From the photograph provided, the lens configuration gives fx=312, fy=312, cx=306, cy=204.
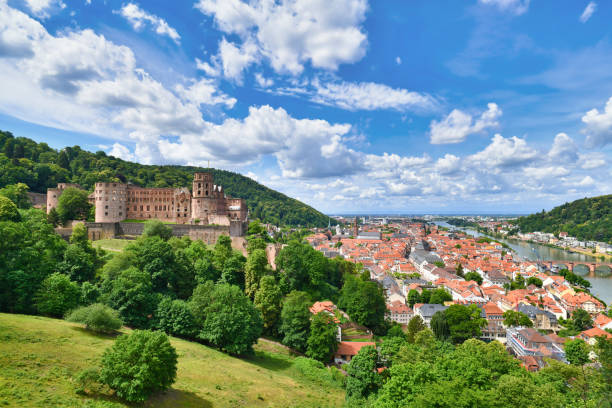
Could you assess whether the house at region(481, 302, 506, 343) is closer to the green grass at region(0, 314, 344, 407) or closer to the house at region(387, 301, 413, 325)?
the house at region(387, 301, 413, 325)

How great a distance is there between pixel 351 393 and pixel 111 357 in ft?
54.9

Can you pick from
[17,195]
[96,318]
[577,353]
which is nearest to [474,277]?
Answer: [577,353]

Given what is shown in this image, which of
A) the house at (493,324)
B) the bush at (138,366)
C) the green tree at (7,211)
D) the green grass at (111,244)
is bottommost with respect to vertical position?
the house at (493,324)

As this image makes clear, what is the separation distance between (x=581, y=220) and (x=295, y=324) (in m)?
204

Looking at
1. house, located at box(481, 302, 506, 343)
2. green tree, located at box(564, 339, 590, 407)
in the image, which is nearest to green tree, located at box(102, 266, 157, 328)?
green tree, located at box(564, 339, 590, 407)

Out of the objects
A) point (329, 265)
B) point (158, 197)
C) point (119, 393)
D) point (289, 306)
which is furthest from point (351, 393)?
point (158, 197)

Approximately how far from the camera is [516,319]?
51.9m

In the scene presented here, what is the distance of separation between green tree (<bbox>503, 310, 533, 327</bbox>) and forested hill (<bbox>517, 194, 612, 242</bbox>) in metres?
129

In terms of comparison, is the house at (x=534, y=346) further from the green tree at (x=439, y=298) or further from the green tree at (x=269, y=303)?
the green tree at (x=269, y=303)

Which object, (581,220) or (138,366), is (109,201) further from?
(581,220)

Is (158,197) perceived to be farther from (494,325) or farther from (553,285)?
(553,285)

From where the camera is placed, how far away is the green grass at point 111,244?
136 feet

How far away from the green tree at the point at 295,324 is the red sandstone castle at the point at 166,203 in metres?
23.5

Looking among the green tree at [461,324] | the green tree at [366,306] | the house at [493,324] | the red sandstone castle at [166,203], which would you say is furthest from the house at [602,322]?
the red sandstone castle at [166,203]
